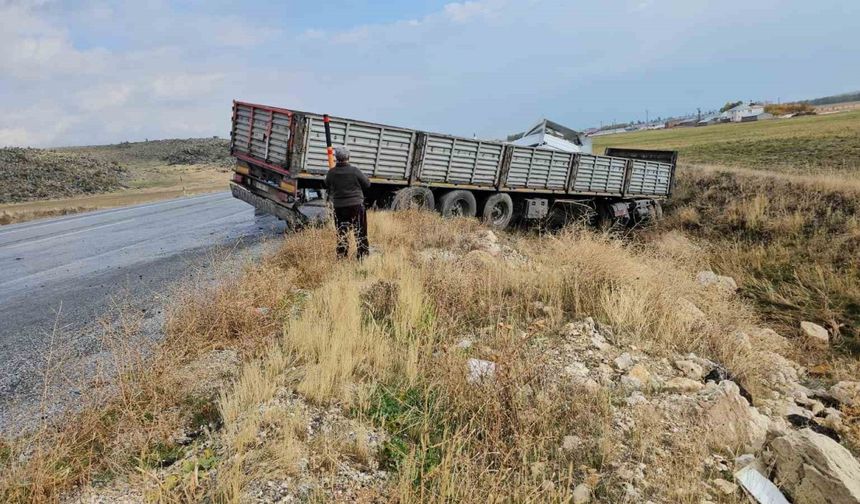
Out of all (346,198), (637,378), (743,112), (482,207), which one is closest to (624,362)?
(637,378)

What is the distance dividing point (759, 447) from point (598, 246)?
11.8 ft

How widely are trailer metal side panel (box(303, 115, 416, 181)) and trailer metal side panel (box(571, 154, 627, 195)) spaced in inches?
233

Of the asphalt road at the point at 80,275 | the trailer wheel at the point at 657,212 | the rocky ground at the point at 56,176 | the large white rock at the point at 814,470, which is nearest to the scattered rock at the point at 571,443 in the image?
the large white rock at the point at 814,470

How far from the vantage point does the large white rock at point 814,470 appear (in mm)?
2604

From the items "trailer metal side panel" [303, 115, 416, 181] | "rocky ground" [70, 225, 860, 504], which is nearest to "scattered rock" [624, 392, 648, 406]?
"rocky ground" [70, 225, 860, 504]

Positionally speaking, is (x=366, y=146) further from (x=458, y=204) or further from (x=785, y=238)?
(x=785, y=238)

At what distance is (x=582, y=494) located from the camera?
8.72 feet

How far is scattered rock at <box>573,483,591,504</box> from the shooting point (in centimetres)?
265

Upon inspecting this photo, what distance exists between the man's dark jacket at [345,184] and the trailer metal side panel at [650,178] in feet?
37.4

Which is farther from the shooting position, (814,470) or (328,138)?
(328,138)

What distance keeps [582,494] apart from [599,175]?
13.0 metres

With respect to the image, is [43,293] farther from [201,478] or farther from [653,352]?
[653,352]

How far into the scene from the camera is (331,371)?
3.59 metres

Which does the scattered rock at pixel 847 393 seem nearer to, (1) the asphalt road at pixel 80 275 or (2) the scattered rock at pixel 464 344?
(2) the scattered rock at pixel 464 344
